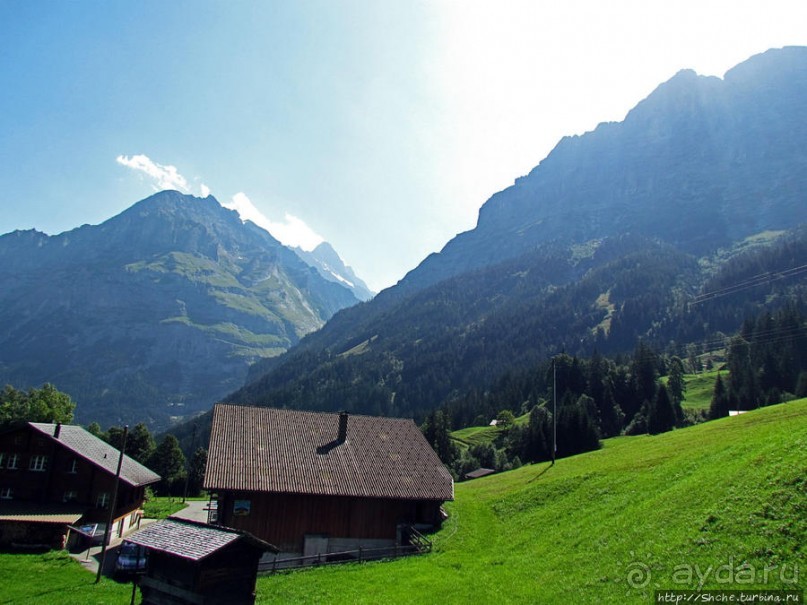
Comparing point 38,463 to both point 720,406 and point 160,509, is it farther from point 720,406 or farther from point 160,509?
point 720,406

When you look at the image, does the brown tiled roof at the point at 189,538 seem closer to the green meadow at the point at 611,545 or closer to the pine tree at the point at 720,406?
the green meadow at the point at 611,545

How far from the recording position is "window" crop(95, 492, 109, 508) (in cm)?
5347

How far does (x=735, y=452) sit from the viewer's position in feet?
98.7

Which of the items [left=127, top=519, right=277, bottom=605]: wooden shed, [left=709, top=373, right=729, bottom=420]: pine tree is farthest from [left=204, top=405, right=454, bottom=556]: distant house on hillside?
[left=709, top=373, right=729, bottom=420]: pine tree

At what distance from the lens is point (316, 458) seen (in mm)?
42531

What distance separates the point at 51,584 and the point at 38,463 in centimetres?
2407

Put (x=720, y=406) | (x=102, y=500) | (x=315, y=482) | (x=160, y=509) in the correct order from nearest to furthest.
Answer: (x=315, y=482)
(x=102, y=500)
(x=160, y=509)
(x=720, y=406)

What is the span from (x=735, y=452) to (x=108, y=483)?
56.3 meters

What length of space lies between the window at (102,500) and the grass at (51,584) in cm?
994

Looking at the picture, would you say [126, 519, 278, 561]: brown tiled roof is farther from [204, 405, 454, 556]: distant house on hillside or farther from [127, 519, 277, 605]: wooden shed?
[204, 405, 454, 556]: distant house on hillside

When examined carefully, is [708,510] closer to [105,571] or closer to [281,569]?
[281,569]

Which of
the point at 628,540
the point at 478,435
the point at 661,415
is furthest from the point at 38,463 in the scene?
the point at 478,435

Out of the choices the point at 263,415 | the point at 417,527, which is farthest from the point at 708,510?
the point at 263,415

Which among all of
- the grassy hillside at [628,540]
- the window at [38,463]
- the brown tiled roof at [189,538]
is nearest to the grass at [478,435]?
the grassy hillside at [628,540]
